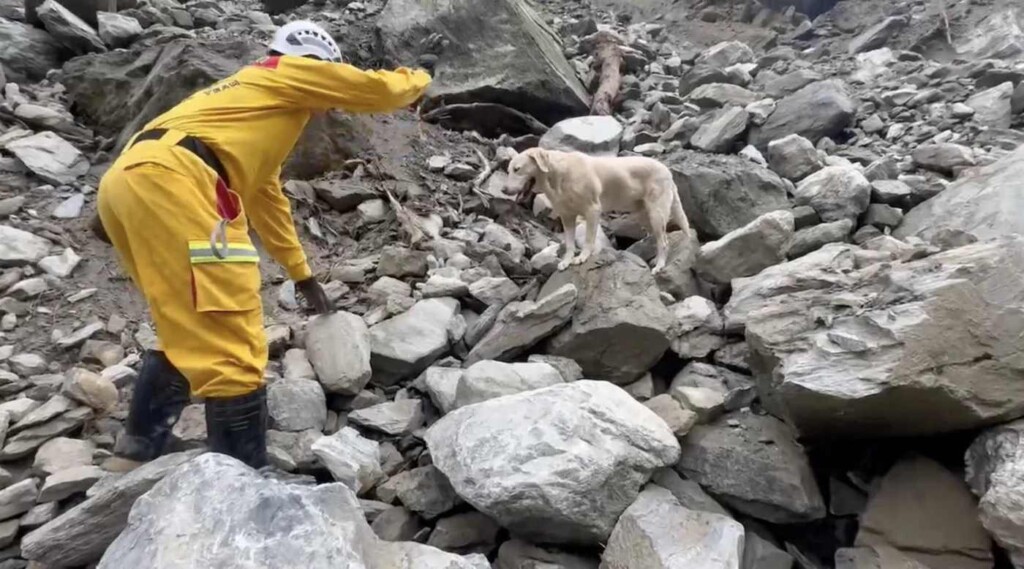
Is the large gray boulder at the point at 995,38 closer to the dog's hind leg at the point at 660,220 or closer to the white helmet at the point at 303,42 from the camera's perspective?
the dog's hind leg at the point at 660,220

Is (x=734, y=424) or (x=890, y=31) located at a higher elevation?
(x=890, y=31)

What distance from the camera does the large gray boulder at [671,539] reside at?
10.2ft

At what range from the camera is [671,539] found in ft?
10.5

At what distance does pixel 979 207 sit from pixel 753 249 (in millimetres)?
1622

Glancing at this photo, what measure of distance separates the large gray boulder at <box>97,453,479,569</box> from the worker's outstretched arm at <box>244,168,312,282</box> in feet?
5.35

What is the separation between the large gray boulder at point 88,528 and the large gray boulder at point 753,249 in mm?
3609

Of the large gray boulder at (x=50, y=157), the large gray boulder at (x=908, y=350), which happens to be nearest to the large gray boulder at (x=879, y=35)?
the large gray boulder at (x=908, y=350)

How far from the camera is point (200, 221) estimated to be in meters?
3.20

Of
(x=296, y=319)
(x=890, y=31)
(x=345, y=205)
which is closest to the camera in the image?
(x=296, y=319)

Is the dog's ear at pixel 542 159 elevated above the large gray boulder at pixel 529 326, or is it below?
above

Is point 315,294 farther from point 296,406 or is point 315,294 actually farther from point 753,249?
point 753,249

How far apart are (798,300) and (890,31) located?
949 centimetres

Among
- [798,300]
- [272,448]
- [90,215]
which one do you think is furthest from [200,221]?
[90,215]

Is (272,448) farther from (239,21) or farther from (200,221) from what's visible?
(239,21)
